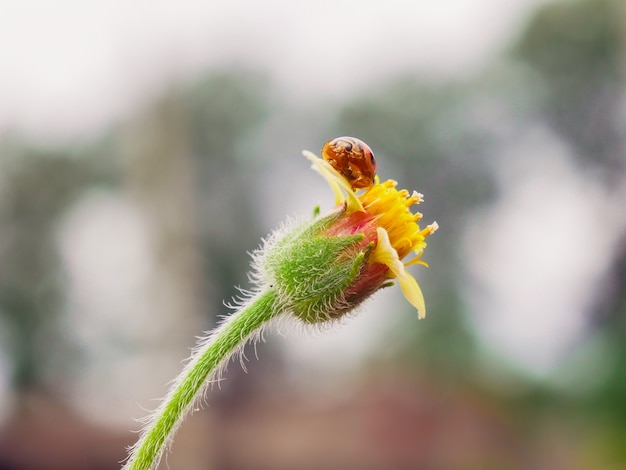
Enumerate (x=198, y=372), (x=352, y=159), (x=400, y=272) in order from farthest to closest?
(x=352, y=159)
(x=400, y=272)
(x=198, y=372)

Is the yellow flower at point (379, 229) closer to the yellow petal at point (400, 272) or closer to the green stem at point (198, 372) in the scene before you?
the yellow petal at point (400, 272)

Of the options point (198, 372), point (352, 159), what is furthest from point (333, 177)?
Result: point (198, 372)

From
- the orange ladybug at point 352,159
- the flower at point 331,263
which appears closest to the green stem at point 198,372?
the flower at point 331,263

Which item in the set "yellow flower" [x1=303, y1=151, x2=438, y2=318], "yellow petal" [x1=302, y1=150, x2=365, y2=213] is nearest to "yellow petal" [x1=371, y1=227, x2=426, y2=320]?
"yellow flower" [x1=303, y1=151, x2=438, y2=318]

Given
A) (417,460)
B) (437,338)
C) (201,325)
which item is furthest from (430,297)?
(201,325)

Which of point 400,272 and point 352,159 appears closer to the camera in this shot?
point 400,272

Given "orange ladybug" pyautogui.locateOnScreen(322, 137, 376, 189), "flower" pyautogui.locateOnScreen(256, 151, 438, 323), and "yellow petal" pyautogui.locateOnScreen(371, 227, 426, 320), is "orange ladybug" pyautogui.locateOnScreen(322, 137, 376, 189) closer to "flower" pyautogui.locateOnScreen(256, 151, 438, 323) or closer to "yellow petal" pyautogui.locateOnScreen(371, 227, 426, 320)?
"flower" pyautogui.locateOnScreen(256, 151, 438, 323)

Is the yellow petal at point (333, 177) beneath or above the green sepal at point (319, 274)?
above

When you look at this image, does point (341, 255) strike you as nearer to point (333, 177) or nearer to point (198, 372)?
point (333, 177)

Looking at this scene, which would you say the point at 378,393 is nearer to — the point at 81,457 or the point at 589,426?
the point at 589,426
